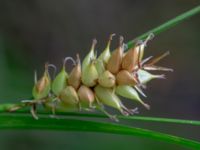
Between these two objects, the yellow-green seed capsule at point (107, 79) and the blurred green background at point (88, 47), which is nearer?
the yellow-green seed capsule at point (107, 79)

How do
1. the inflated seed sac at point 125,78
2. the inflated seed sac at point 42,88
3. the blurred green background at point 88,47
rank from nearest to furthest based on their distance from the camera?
the inflated seed sac at point 125,78 → the inflated seed sac at point 42,88 → the blurred green background at point 88,47

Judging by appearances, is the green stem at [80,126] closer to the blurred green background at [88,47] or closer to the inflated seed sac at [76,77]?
the inflated seed sac at [76,77]

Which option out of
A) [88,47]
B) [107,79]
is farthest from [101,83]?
[88,47]

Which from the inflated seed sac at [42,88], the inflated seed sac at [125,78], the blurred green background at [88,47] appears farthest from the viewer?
the blurred green background at [88,47]

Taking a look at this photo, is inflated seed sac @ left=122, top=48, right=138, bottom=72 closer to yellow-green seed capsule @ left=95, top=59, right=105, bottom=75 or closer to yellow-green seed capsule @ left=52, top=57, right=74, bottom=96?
yellow-green seed capsule @ left=95, top=59, right=105, bottom=75

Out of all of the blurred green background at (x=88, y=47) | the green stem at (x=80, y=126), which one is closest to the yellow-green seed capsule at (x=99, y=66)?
the green stem at (x=80, y=126)

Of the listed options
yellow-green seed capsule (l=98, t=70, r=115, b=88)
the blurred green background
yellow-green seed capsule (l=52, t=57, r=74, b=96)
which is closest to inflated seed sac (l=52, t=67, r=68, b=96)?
yellow-green seed capsule (l=52, t=57, r=74, b=96)
